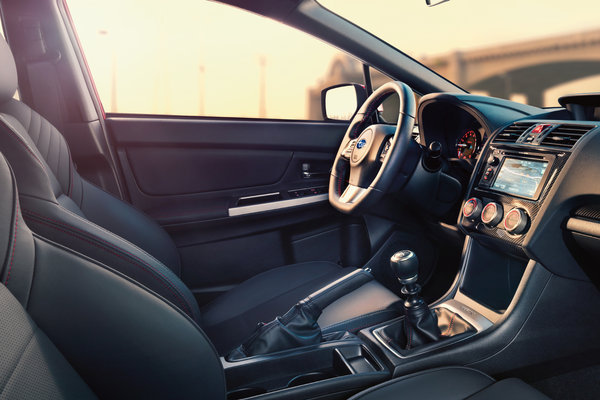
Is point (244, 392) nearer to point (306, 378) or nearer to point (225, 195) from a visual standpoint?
point (306, 378)

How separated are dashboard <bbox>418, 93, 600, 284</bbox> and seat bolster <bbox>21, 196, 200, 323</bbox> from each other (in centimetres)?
87

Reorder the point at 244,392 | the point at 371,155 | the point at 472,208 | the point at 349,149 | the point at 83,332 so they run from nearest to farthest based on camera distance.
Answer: the point at 83,332, the point at 244,392, the point at 472,208, the point at 371,155, the point at 349,149

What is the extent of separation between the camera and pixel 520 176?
1289 millimetres

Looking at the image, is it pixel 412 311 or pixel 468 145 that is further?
pixel 468 145

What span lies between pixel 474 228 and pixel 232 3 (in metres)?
1.36

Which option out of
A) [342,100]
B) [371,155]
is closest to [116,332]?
[371,155]

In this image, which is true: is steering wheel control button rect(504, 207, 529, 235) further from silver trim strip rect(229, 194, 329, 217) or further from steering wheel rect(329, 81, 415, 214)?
silver trim strip rect(229, 194, 329, 217)

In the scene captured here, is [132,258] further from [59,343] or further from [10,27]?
[10,27]

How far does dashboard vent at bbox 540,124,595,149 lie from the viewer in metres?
1.17

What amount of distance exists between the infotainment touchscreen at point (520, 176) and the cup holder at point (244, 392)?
84 cm

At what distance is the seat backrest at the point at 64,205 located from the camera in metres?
0.81

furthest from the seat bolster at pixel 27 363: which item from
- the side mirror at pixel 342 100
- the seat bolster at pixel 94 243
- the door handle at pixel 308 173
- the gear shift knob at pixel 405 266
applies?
the side mirror at pixel 342 100

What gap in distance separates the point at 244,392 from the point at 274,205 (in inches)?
40.7

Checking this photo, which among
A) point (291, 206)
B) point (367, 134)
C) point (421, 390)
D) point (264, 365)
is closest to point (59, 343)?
point (264, 365)
